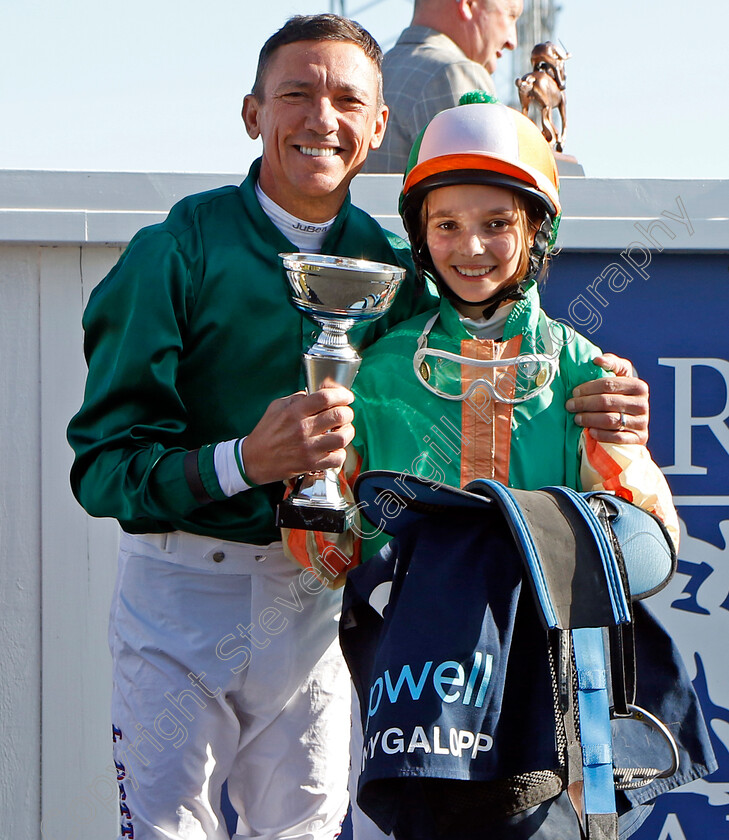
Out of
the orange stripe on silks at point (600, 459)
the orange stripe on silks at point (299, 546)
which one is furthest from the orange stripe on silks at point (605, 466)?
the orange stripe on silks at point (299, 546)

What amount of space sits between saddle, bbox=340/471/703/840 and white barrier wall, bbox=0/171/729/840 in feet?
4.31

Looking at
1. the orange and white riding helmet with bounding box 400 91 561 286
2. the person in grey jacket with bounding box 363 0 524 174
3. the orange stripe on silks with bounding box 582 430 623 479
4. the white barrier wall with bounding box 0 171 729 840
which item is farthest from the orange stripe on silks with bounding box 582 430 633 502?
the person in grey jacket with bounding box 363 0 524 174

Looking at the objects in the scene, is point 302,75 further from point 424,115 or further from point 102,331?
point 424,115

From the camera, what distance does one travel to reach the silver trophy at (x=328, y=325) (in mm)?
1751

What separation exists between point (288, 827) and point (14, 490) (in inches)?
44.6

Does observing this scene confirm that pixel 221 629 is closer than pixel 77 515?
Yes

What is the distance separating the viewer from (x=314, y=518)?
Result: 175 cm

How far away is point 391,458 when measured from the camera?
1.89 metres

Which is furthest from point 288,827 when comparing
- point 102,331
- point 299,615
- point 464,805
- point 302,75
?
point 302,75

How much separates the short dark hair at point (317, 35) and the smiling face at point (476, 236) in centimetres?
37

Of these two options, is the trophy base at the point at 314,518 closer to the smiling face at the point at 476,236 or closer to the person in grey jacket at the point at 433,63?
the smiling face at the point at 476,236

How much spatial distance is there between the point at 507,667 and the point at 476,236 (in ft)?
2.63

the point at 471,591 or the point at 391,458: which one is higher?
the point at 391,458

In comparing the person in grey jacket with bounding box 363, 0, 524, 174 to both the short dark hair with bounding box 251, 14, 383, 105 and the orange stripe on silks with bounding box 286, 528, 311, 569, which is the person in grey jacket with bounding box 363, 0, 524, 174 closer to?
the short dark hair with bounding box 251, 14, 383, 105
